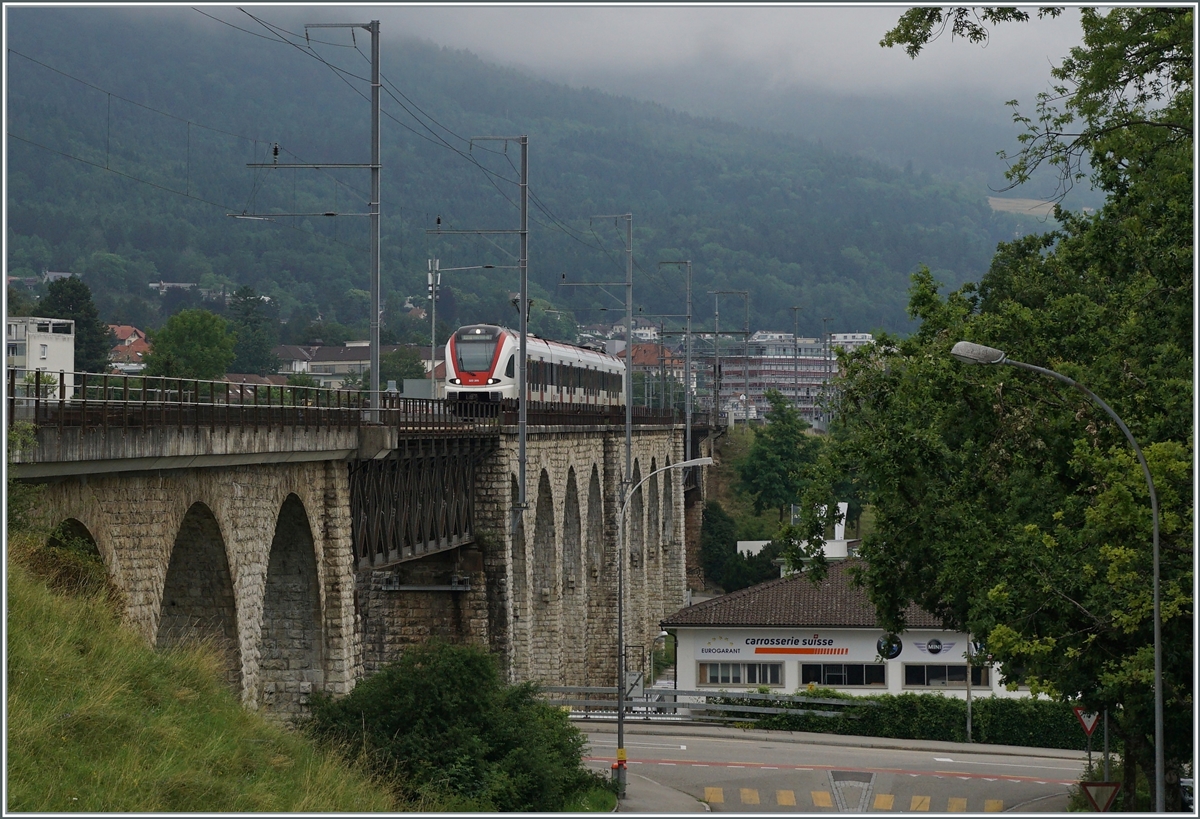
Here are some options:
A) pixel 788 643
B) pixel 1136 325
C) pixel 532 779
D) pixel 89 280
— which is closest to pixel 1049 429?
pixel 1136 325

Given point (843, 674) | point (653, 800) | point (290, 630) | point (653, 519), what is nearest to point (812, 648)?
point (843, 674)

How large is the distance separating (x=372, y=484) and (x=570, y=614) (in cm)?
2344

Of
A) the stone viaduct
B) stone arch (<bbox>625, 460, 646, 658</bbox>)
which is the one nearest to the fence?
the stone viaduct

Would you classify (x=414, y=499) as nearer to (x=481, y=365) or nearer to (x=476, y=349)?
(x=481, y=365)

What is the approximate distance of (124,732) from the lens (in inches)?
578

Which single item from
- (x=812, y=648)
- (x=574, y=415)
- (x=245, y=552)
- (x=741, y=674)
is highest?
(x=574, y=415)

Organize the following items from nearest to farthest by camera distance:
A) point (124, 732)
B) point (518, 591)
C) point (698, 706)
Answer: point (124, 732), point (518, 591), point (698, 706)

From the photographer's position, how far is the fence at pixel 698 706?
45.5m

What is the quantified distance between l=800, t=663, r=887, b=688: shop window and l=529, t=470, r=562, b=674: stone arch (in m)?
7.99

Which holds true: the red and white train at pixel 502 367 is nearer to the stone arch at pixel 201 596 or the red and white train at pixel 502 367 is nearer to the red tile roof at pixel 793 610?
the red tile roof at pixel 793 610

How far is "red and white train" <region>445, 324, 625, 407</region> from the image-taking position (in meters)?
49.5

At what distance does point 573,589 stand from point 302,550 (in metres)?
26.7

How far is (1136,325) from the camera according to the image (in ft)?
72.1

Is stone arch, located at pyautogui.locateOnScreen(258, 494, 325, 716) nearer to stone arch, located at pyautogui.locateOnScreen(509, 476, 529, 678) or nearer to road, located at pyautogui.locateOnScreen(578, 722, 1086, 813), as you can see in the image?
road, located at pyautogui.locateOnScreen(578, 722, 1086, 813)
